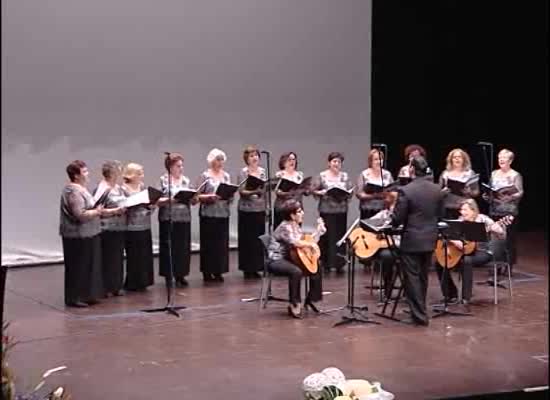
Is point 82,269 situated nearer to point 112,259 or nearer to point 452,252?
point 112,259

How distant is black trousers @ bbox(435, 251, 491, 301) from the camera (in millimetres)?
7980

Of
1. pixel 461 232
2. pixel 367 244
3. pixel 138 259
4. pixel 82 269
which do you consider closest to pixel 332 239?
pixel 367 244

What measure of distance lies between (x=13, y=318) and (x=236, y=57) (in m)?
2.66

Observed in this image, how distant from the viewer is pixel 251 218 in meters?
9.03

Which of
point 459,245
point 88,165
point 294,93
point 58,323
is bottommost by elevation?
point 58,323

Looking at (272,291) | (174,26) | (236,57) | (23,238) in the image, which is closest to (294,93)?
(236,57)

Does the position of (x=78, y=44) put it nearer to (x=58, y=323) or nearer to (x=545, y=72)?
(x=58, y=323)

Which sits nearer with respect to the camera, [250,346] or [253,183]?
[250,346]

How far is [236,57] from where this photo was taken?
8.46 meters

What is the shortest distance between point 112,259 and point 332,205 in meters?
2.02

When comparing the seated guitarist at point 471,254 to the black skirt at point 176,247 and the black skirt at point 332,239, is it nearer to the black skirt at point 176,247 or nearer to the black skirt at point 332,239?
the black skirt at point 332,239

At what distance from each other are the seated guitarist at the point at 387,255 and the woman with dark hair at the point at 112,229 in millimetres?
1976

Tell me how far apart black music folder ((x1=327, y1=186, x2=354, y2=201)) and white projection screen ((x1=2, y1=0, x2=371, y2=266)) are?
0.79 ft

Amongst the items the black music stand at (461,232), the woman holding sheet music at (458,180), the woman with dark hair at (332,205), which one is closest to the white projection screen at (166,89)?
the woman with dark hair at (332,205)
